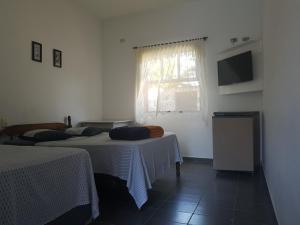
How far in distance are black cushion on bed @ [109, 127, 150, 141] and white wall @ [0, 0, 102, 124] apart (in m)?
1.50

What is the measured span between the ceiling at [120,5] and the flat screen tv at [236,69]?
59.2 inches

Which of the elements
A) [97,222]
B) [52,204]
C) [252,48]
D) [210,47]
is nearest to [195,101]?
[210,47]

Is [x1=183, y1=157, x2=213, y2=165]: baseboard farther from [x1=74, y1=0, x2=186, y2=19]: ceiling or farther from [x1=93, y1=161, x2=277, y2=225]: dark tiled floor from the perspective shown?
[x1=74, y1=0, x2=186, y2=19]: ceiling

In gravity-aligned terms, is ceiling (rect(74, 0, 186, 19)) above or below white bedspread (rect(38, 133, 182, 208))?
above

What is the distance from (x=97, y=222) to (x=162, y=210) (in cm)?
61

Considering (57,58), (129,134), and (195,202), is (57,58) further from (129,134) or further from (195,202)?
(195,202)

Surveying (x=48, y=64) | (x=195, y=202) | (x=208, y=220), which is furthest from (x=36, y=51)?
(x=208, y=220)

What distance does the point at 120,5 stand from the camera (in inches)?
174

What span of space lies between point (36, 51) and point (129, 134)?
2062 mm

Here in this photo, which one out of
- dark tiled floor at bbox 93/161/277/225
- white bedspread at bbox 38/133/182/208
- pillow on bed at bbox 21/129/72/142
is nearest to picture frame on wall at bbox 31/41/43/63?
pillow on bed at bbox 21/129/72/142

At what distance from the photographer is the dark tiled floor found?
203 centimetres

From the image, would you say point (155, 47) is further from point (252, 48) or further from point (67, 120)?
point (67, 120)

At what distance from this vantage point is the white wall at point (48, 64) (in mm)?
3086

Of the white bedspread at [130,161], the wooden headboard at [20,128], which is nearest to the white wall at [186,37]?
the wooden headboard at [20,128]
